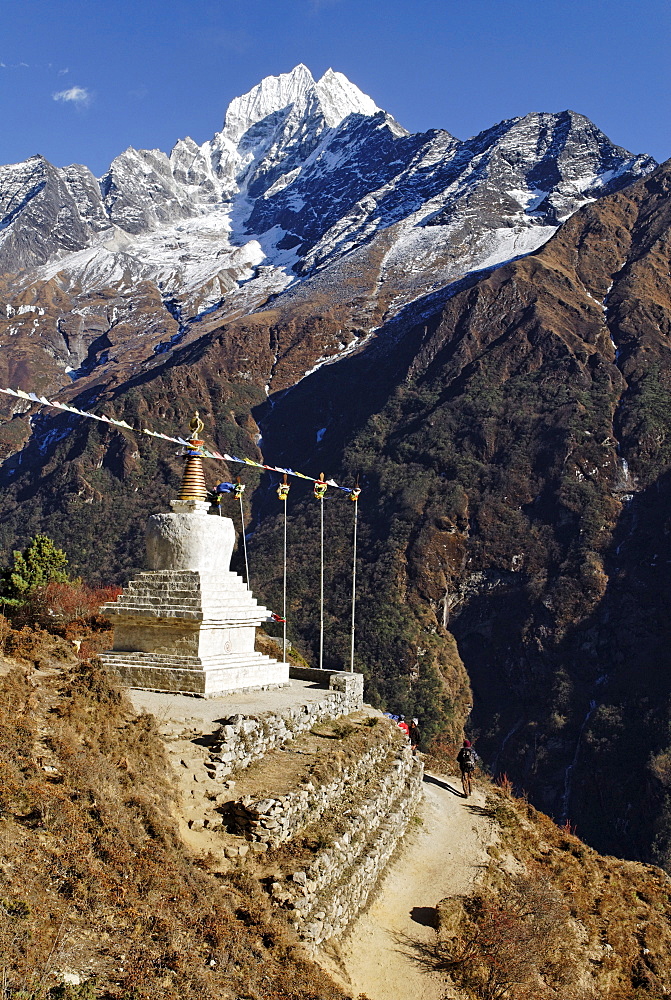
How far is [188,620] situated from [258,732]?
14.9ft

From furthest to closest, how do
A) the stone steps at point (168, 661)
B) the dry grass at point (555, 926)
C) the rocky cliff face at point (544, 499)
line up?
the rocky cliff face at point (544, 499) < the stone steps at point (168, 661) < the dry grass at point (555, 926)

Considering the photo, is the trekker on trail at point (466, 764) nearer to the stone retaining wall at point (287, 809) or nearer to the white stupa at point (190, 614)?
the white stupa at point (190, 614)

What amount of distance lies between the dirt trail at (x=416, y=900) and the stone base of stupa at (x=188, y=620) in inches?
190

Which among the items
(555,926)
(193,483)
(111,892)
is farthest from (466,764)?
(111,892)

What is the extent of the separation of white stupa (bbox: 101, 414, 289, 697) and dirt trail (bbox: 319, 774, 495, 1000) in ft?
15.8

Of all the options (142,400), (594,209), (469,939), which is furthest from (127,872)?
(594,209)

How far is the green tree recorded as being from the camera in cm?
2025

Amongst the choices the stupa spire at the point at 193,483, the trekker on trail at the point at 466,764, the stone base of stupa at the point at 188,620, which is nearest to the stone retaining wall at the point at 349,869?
the trekker on trail at the point at 466,764

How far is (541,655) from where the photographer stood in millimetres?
54969

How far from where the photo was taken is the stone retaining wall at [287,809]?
32.6 ft

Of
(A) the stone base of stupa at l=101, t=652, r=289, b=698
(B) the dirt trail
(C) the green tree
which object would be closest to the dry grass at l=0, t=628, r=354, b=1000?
(B) the dirt trail

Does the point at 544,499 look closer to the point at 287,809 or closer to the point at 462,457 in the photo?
the point at 462,457

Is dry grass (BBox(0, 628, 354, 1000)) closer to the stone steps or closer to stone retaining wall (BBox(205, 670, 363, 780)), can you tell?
stone retaining wall (BBox(205, 670, 363, 780))

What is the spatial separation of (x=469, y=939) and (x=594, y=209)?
10117 cm
